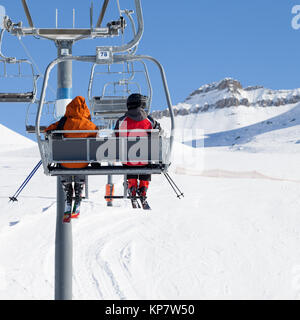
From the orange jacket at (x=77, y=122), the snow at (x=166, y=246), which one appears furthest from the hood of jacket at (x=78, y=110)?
the snow at (x=166, y=246)

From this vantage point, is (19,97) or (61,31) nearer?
(61,31)

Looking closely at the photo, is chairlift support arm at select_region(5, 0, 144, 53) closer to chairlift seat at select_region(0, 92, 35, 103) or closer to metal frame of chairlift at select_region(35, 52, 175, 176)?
metal frame of chairlift at select_region(35, 52, 175, 176)

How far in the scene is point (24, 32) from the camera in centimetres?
691

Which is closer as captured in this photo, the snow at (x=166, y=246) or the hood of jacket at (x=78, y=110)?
the hood of jacket at (x=78, y=110)

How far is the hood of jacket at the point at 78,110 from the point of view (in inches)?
237

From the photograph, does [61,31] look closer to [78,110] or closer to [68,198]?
[78,110]

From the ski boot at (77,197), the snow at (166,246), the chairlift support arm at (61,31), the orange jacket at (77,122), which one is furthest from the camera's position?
the snow at (166,246)

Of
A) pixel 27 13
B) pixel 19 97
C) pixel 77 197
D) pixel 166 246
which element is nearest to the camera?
pixel 77 197

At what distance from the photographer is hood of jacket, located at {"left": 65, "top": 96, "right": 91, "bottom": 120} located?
6.02 m

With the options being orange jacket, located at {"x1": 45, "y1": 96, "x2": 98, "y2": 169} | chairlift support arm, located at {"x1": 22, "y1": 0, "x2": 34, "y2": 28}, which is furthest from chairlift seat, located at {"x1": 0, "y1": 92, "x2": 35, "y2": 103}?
orange jacket, located at {"x1": 45, "y1": 96, "x2": 98, "y2": 169}

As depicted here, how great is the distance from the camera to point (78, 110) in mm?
6039

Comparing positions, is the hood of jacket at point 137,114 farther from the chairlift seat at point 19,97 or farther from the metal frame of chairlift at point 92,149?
the chairlift seat at point 19,97

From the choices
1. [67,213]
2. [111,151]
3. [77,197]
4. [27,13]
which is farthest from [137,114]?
[27,13]
